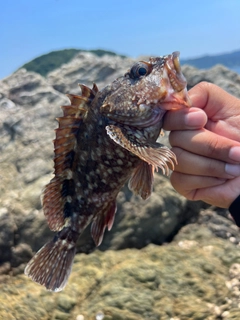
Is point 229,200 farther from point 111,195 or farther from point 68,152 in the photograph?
point 68,152

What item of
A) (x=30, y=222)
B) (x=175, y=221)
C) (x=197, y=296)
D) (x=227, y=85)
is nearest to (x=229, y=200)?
(x=197, y=296)

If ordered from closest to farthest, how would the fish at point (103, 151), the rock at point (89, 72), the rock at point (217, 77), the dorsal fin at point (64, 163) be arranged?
1. the fish at point (103, 151)
2. the dorsal fin at point (64, 163)
3. the rock at point (217, 77)
4. the rock at point (89, 72)

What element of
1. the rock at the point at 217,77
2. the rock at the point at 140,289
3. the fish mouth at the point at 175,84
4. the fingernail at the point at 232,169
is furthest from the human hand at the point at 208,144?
the rock at the point at 217,77

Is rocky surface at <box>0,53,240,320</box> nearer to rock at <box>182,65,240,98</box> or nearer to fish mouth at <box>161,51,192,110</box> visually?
rock at <box>182,65,240,98</box>

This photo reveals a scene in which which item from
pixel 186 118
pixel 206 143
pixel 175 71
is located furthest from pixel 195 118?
pixel 175 71

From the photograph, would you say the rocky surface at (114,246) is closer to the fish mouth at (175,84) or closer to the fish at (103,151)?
the fish at (103,151)

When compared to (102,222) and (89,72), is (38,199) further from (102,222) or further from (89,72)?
(89,72)
